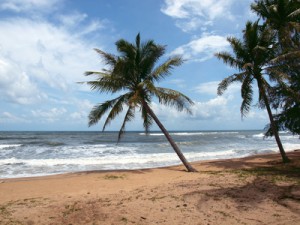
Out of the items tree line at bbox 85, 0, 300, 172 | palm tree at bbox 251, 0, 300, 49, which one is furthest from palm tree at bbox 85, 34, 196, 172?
palm tree at bbox 251, 0, 300, 49

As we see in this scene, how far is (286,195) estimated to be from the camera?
6.17 metres

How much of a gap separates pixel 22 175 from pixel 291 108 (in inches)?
469

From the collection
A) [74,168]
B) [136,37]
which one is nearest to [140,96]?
[136,37]

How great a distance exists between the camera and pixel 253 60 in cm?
1382

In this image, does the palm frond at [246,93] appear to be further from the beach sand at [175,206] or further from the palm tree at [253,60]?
the beach sand at [175,206]

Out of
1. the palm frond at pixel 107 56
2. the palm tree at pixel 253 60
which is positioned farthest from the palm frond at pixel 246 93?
the palm frond at pixel 107 56

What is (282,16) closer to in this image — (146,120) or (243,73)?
(243,73)

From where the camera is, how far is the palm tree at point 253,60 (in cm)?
1344

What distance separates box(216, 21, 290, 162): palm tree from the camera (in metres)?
13.4

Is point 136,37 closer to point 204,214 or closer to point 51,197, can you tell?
point 51,197

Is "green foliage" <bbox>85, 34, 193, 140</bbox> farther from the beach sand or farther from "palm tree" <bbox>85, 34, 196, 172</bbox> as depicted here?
the beach sand

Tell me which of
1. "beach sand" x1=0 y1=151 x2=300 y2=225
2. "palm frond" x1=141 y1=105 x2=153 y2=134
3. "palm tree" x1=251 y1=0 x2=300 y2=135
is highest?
"palm tree" x1=251 y1=0 x2=300 y2=135

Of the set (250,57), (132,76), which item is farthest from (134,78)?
(250,57)

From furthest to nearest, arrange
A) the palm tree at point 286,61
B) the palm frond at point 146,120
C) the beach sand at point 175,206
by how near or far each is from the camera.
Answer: the palm frond at point 146,120 < the palm tree at point 286,61 < the beach sand at point 175,206
